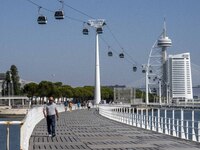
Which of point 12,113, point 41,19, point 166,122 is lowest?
point 12,113


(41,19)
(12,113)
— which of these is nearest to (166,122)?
(41,19)

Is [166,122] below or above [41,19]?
below

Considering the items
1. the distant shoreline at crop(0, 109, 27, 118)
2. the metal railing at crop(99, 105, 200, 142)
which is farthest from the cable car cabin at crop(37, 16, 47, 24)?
the distant shoreline at crop(0, 109, 27, 118)

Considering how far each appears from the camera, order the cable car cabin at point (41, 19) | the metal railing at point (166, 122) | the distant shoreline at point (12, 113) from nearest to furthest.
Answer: the metal railing at point (166, 122)
the cable car cabin at point (41, 19)
the distant shoreline at point (12, 113)

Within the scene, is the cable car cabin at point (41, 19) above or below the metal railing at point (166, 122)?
above

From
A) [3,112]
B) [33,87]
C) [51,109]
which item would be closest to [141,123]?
[51,109]

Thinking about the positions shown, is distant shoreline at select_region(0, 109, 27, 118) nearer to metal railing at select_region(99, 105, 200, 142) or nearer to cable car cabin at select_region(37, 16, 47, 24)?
metal railing at select_region(99, 105, 200, 142)

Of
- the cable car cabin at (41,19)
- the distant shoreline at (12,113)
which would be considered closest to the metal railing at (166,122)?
the cable car cabin at (41,19)

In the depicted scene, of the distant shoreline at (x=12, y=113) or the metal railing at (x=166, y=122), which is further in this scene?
the distant shoreline at (x=12, y=113)

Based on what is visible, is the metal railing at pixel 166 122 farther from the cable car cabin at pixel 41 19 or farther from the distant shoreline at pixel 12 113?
the distant shoreline at pixel 12 113

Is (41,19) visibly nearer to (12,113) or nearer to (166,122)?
(166,122)

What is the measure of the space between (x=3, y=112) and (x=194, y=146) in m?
116

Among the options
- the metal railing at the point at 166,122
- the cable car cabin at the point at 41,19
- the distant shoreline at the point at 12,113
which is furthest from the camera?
the distant shoreline at the point at 12,113

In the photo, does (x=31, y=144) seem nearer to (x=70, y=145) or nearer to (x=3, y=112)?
(x=70, y=145)
